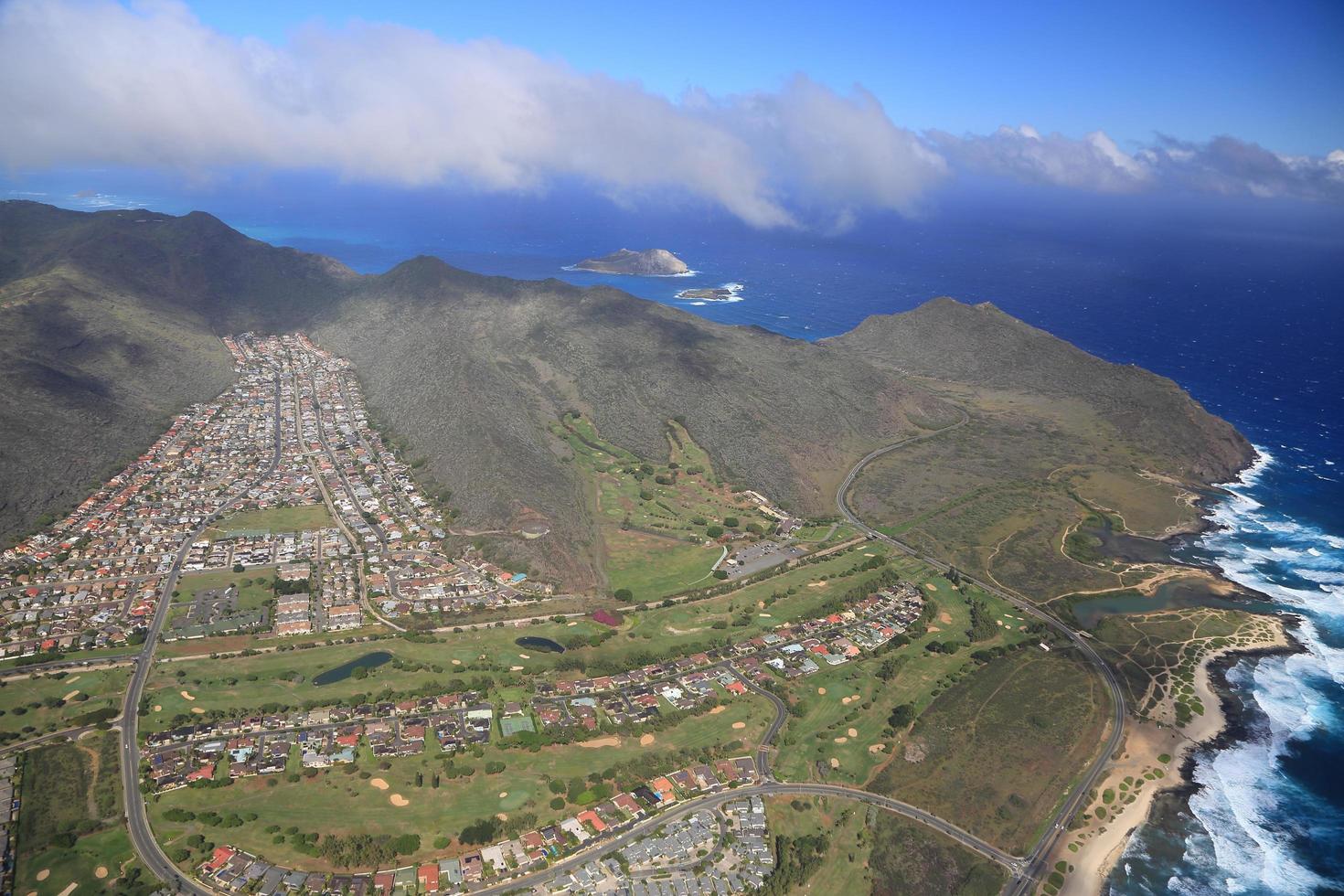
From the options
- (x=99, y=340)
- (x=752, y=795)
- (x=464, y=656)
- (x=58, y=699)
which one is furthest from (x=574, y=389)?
(x=752, y=795)

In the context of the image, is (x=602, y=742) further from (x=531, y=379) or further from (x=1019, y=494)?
(x=531, y=379)

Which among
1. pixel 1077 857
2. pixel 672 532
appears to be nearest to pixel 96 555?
pixel 672 532

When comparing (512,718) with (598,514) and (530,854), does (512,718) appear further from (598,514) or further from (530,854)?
(598,514)

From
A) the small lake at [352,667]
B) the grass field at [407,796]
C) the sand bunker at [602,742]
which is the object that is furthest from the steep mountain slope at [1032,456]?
the small lake at [352,667]

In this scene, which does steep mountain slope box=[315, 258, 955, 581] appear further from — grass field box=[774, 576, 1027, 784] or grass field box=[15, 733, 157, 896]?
grass field box=[15, 733, 157, 896]

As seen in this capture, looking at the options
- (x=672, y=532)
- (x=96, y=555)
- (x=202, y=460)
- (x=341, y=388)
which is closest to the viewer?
(x=96, y=555)

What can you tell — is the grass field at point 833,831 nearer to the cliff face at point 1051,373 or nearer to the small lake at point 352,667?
the small lake at point 352,667
